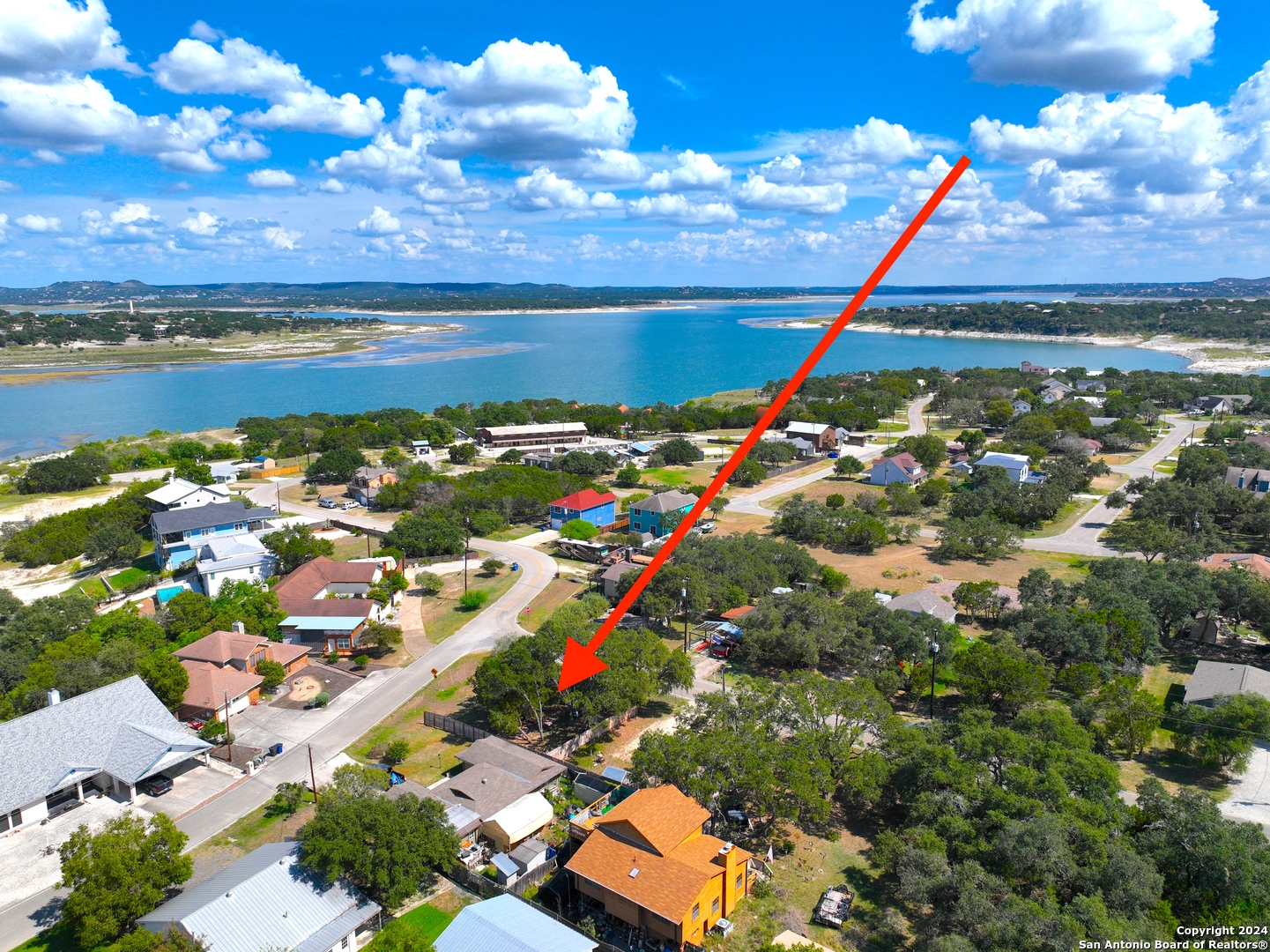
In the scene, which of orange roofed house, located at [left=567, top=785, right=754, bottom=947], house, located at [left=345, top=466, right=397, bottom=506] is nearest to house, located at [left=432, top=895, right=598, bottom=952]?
orange roofed house, located at [left=567, top=785, right=754, bottom=947]

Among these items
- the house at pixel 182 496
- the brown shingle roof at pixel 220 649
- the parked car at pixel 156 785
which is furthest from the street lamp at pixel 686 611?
the house at pixel 182 496

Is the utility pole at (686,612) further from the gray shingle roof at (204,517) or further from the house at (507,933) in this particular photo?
the gray shingle roof at (204,517)

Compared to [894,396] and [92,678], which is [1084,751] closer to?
[92,678]

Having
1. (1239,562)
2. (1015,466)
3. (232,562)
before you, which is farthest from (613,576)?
(1015,466)

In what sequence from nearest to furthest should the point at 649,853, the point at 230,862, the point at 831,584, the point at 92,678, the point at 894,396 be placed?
the point at 649,853 → the point at 230,862 → the point at 92,678 → the point at 831,584 → the point at 894,396

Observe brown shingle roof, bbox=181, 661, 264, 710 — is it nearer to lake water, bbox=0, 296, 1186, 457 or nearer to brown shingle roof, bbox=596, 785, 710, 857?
brown shingle roof, bbox=596, 785, 710, 857

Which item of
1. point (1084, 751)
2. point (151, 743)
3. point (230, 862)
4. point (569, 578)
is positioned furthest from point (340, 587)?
point (1084, 751)
